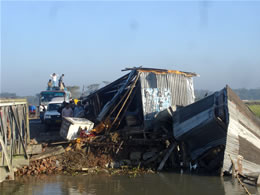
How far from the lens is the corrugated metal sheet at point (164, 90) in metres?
16.0

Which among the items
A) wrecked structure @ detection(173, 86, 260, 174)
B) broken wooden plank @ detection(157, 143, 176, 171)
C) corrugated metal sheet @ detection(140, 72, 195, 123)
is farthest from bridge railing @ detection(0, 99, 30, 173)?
wrecked structure @ detection(173, 86, 260, 174)

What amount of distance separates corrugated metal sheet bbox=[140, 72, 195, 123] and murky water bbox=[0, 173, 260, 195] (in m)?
3.89

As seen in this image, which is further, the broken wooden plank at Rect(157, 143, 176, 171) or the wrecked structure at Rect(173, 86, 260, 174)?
the broken wooden plank at Rect(157, 143, 176, 171)

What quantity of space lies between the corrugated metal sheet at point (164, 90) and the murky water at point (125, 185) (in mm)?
3888

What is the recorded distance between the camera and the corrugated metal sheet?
16.0 m

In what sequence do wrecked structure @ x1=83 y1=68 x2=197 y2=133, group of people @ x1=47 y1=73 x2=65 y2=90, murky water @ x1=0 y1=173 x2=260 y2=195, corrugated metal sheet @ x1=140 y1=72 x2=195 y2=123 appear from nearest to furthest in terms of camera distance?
1. murky water @ x1=0 y1=173 x2=260 y2=195
2. wrecked structure @ x1=83 y1=68 x2=197 y2=133
3. corrugated metal sheet @ x1=140 y1=72 x2=195 y2=123
4. group of people @ x1=47 y1=73 x2=65 y2=90

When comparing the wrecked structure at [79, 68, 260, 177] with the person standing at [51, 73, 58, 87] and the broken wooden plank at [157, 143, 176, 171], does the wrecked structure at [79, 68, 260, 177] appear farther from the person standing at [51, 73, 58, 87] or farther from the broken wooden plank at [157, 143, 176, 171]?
the person standing at [51, 73, 58, 87]

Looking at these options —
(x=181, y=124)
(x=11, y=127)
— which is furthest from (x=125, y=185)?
(x=11, y=127)

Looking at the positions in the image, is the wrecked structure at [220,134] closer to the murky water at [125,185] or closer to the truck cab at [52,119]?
the murky water at [125,185]

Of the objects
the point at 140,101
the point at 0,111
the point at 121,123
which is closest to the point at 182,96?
the point at 140,101

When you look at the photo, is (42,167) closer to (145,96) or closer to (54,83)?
(145,96)

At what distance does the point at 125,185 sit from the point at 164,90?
5.99 metres

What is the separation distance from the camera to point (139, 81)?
53.0 ft

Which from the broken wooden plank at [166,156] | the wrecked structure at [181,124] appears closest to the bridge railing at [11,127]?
the wrecked structure at [181,124]
